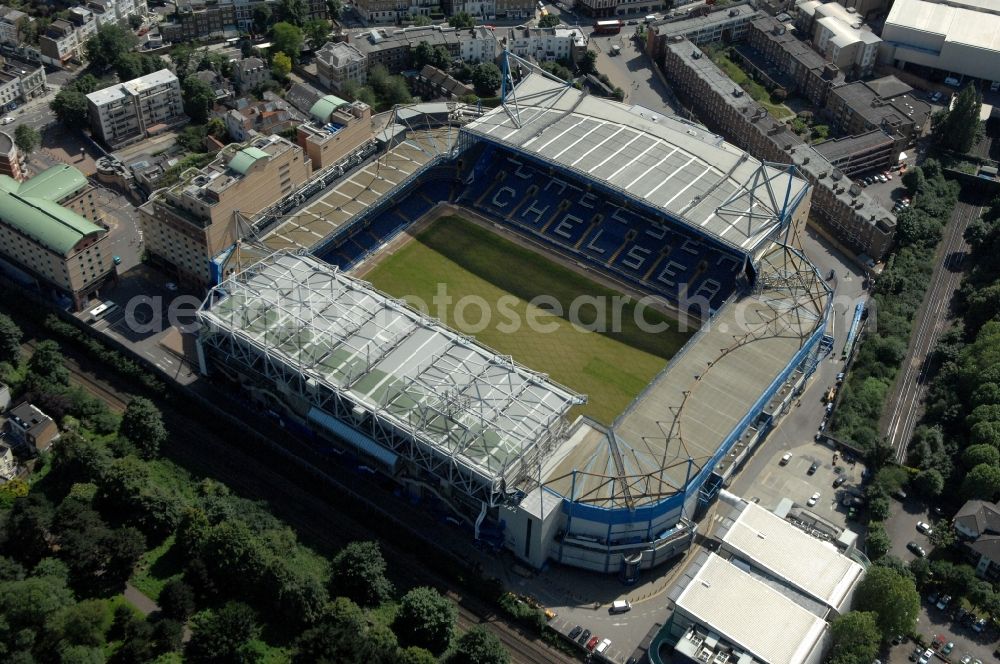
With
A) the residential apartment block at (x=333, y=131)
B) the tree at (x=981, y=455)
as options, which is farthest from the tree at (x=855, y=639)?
the residential apartment block at (x=333, y=131)

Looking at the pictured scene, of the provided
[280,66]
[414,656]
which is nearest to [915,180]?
[280,66]

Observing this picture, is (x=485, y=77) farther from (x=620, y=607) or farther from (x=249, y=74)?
(x=620, y=607)

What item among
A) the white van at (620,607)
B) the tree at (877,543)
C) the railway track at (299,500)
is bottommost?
the railway track at (299,500)

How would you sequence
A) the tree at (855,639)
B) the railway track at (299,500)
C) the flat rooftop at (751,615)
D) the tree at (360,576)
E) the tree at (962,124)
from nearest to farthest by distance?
the flat rooftop at (751,615), the tree at (855,639), the tree at (360,576), the railway track at (299,500), the tree at (962,124)

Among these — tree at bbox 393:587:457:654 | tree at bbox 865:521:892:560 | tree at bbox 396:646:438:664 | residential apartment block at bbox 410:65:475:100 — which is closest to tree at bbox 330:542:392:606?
tree at bbox 393:587:457:654

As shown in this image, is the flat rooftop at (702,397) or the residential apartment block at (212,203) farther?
the residential apartment block at (212,203)

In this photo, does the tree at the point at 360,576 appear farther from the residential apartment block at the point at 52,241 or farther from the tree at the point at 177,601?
the residential apartment block at the point at 52,241

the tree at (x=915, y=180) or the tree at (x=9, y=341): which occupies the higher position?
the tree at (x=915, y=180)

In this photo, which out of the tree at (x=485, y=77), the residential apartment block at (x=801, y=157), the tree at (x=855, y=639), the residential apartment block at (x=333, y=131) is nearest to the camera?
the tree at (x=855, y=639)
